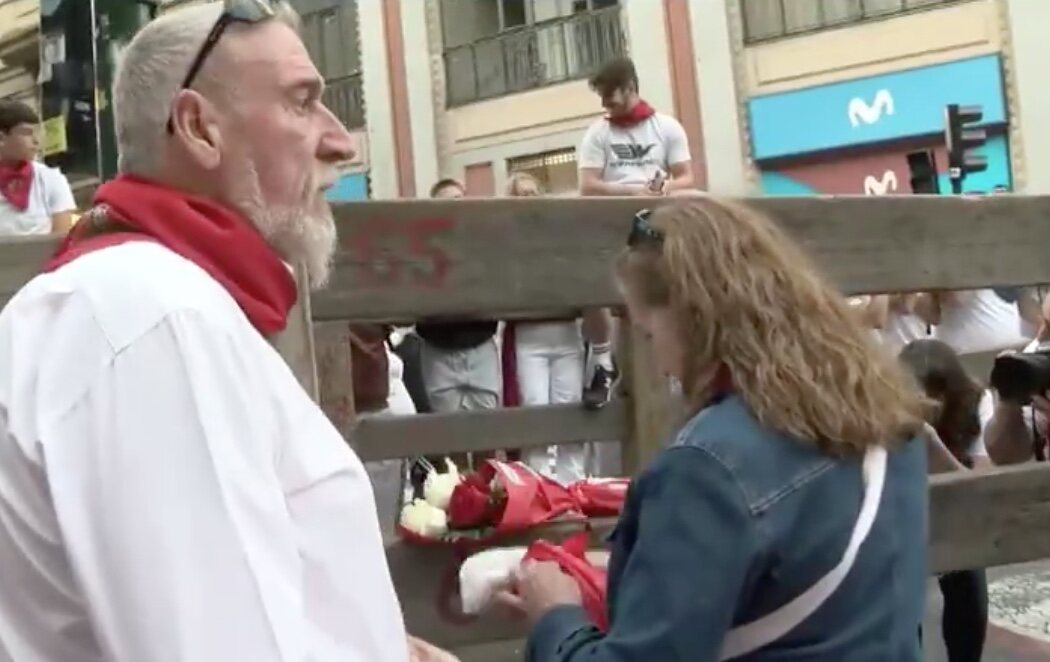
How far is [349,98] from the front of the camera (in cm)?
2622

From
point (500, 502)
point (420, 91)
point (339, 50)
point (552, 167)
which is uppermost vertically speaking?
point (339, 50)

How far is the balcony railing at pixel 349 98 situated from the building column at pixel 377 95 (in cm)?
40

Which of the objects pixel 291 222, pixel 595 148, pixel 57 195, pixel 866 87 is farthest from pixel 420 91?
pixel 291 222

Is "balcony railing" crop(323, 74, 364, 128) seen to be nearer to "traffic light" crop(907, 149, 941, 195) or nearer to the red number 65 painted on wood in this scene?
"traffic light" crop(907, 149, 941, 195)

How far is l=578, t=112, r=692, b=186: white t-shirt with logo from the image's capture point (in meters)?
8.26

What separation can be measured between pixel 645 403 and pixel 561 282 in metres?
0.42

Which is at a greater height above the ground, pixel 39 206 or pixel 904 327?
pixel 39 206

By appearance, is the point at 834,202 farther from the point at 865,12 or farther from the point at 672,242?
the point at 865,12

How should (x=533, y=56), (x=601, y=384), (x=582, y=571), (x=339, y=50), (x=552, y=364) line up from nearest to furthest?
(x=582, y=571)
(x=601, y=384)
(x=552, y=364)
(x=533, y=56)
(x=339, y=50)

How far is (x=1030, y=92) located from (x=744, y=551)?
17663 millimetres

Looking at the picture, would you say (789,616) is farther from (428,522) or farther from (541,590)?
(428,522)

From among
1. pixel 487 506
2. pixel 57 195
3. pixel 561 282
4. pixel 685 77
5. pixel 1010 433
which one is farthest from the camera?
pixel 685 77

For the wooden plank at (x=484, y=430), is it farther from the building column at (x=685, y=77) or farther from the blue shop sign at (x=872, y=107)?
the building column at (x=685, y=77)

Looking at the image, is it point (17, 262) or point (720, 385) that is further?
point (17, 262)
